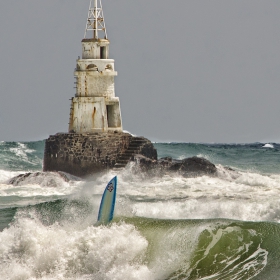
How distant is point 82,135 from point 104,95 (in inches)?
91.5

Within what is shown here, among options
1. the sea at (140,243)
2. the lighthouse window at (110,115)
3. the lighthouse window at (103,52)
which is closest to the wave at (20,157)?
the lighthouse window at (110,115)

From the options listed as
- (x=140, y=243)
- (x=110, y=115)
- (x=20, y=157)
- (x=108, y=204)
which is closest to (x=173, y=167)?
(x=110, y=115)

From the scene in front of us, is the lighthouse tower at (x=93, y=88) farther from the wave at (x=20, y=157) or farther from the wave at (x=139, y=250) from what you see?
the wave at (x=139, y=250)

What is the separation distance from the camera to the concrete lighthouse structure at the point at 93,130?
35.3 m

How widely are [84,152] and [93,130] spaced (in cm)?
141

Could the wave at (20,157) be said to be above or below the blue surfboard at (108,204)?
above

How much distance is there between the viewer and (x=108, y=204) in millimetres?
18828

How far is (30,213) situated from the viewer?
21922 millimetres

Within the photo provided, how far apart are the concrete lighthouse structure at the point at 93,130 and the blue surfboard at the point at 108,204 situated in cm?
1632

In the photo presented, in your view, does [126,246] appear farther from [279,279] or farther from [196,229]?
[279,279]

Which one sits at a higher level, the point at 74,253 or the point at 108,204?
the point at 108,204

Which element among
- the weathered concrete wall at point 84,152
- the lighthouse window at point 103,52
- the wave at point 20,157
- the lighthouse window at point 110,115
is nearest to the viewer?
the weathered concrete wall at point 84,152

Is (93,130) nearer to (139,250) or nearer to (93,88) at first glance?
(93,88)

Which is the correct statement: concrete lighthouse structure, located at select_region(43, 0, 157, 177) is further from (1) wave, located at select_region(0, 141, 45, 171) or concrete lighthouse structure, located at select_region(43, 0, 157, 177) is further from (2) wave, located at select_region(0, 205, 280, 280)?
(2) wave, located at select_region(0, 205, 280, 280)
